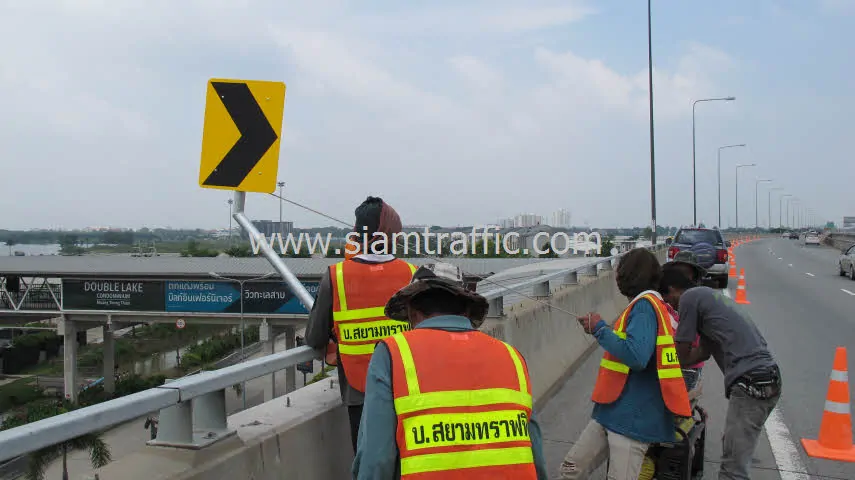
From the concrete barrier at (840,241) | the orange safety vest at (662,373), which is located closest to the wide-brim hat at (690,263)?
the orange safety vest at (662,373)

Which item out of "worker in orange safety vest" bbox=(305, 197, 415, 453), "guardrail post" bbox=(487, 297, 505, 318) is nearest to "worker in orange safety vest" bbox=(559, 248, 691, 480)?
"worker in orange safety vest" bbox=(305, 197, 415, 453)

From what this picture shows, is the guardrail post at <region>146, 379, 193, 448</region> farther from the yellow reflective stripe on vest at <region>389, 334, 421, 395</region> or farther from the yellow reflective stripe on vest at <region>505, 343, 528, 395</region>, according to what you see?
the yellow reflective stripe on vest at <region>505, 343, 528, 395</region>

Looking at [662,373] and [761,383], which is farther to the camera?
[761,383]

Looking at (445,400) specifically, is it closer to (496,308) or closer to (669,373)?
(669,373)

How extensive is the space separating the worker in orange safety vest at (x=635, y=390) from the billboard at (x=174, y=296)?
37666 millimetres

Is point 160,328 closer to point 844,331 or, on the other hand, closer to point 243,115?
point 844,331

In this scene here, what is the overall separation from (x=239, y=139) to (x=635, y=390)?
8.81 feet

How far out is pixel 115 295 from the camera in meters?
42.5

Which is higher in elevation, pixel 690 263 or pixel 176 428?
pixel 690 263

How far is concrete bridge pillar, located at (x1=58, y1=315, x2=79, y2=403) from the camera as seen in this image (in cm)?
3647

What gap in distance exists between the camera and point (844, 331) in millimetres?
13359

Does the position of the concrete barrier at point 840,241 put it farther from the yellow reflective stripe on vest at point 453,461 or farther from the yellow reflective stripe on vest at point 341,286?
the yellow reflective stripe on vest at point 453,461

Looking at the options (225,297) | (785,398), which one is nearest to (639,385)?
(785,398)

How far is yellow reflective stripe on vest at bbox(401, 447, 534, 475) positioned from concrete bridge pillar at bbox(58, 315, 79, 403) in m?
37.5
